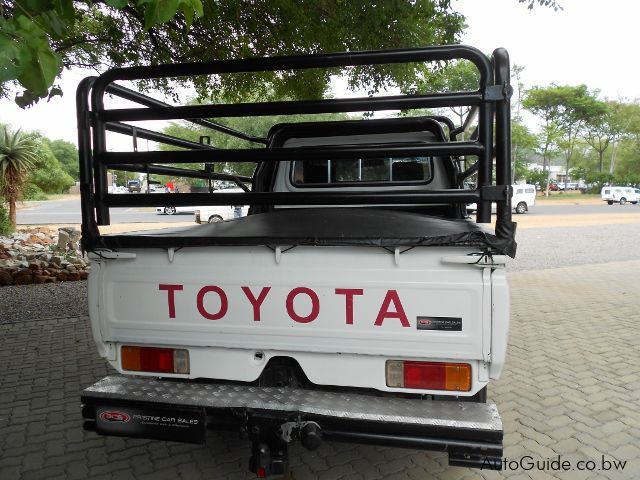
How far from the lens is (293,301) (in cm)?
235

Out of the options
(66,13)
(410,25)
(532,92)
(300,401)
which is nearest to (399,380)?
(300,401)

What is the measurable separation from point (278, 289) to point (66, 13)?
1408 mm

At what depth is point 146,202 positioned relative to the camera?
2541 millimetres

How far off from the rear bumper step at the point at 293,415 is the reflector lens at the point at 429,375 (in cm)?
8

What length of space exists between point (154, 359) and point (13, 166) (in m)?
15.6

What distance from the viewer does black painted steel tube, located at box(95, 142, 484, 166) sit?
224 cm

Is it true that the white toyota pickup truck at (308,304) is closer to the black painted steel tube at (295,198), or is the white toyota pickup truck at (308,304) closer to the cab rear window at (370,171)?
the black painted steel tube at (295,198)

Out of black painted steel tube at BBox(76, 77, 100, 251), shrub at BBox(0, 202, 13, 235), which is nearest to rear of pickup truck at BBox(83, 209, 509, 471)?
black painted steel tube at BBox(76, 77, 100, 251)

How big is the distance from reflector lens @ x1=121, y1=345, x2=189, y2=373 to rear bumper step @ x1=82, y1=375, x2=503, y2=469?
80mm

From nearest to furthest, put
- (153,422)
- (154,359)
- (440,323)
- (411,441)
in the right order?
(411,441) < (440,323) < (153,422) < (154,359)

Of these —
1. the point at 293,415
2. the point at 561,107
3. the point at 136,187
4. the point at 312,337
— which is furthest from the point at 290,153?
the point at 561,107

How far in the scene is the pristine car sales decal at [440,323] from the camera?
2178 millimetres

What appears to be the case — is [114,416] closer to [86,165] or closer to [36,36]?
[86,165]

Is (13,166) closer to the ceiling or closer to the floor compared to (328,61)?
closer to the ceiling
